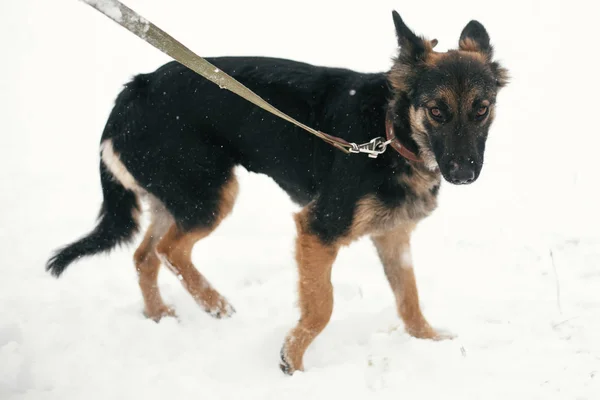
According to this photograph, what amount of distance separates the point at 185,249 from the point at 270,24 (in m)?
10.7

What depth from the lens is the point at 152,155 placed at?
4.67 m

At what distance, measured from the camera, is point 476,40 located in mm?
4281

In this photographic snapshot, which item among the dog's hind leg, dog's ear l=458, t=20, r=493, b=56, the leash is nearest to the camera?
the leash

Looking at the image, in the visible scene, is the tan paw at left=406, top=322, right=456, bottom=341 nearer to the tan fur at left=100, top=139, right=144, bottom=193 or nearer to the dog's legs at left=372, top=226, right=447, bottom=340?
the dog's legs at left=372, top=226, right=447, bottom=340

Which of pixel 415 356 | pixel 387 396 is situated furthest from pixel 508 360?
pixel 387 396

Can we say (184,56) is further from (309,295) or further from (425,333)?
(425,333)

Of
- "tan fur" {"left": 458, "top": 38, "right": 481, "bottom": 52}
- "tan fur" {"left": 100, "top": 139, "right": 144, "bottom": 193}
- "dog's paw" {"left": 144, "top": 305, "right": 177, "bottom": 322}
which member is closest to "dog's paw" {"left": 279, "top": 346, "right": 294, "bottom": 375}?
"dog's paw" {"left": 144, "top": 305, "right": 177, "bottom": 322}

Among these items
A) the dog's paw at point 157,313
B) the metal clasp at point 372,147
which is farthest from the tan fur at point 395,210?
the dog's paw at point 157,313

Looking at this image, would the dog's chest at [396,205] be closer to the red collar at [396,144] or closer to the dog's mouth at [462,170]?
the red collar at [396,144]

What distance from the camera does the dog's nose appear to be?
11.7 feet

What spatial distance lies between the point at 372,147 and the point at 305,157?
26.4 inches

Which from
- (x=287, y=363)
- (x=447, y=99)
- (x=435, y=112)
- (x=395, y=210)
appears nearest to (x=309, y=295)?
(x=287, y=363)

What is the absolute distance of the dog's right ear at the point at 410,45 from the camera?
12.9 ft

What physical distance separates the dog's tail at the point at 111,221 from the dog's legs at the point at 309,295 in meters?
1.58
